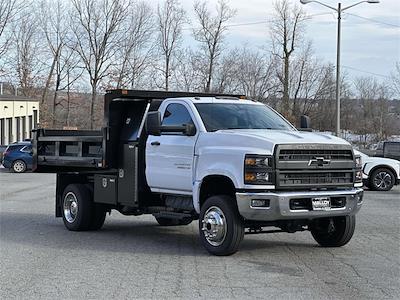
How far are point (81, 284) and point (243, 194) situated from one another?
96.7 inches

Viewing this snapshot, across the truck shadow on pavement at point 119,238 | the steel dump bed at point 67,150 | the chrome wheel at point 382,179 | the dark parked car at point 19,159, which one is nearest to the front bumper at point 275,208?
the truck shadow on pavement at point 119,238

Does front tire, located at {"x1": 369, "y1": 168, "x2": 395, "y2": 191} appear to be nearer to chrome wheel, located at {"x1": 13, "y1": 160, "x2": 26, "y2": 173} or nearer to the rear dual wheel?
the rear dual wheel

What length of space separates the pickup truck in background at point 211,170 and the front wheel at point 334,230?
15 mm

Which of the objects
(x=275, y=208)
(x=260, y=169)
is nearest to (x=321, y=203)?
(x=275, y=208)

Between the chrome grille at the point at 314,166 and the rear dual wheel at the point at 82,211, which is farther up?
the chrome grille at the point at 314,166

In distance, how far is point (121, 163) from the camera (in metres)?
11.6

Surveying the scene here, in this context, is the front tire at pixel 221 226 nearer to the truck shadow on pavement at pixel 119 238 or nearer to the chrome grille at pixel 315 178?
the truck shadow on pavement at pixel 119 238

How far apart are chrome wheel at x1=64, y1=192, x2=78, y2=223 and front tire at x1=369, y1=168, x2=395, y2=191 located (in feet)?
40.6

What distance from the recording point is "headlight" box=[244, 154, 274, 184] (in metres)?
9.10

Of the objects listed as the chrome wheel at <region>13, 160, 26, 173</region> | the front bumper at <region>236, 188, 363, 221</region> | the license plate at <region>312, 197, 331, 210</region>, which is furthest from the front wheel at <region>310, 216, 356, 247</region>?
the chrome wheel at <region>13, 160, 26, 173</region>

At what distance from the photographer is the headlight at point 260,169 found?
29.9ft

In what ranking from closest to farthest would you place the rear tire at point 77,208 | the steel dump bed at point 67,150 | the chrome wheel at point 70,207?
the steel dump bed at point 67,150
the rear tire at point 77,208
the chrome wheel at point 70,207

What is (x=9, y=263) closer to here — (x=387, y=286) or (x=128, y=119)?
(x=128, y=119)

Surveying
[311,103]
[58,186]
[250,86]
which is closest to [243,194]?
[58,186]
